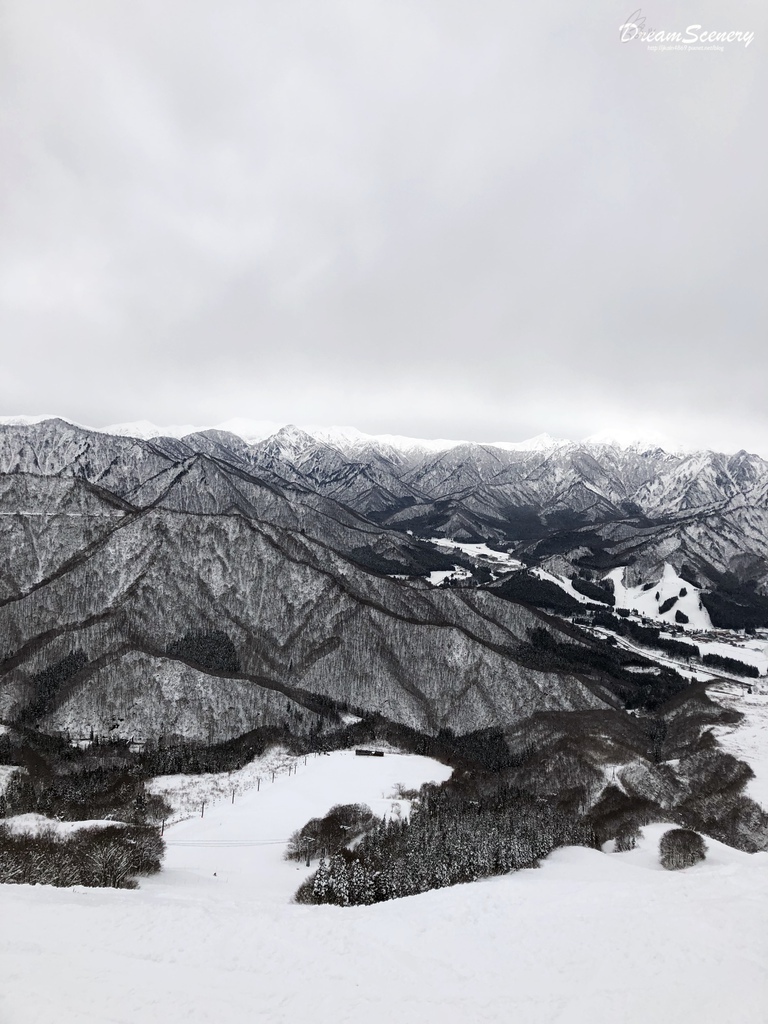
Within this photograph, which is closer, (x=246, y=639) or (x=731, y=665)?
(x=246, y=639)

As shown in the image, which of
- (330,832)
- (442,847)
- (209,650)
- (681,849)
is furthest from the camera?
(209,650)

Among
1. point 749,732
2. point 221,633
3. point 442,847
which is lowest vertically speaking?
point 749,732

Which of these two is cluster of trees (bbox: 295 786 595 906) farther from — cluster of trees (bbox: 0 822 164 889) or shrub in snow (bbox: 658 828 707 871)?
cluster of trees (bbox: 0 822 164 889)

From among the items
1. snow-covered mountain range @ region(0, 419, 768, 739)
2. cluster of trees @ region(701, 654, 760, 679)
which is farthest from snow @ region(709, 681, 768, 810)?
snow-covered mountain range @ region(0, 419, 768, 739)

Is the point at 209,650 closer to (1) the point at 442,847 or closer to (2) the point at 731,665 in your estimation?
(1) the point at 442,847

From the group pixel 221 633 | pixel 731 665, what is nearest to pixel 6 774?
pixel 221 633

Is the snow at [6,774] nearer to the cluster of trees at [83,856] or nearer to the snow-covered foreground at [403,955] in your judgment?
the cluster of trees at [83,856]

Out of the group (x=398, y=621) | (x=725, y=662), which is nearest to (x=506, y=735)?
(x=398, y=621)
